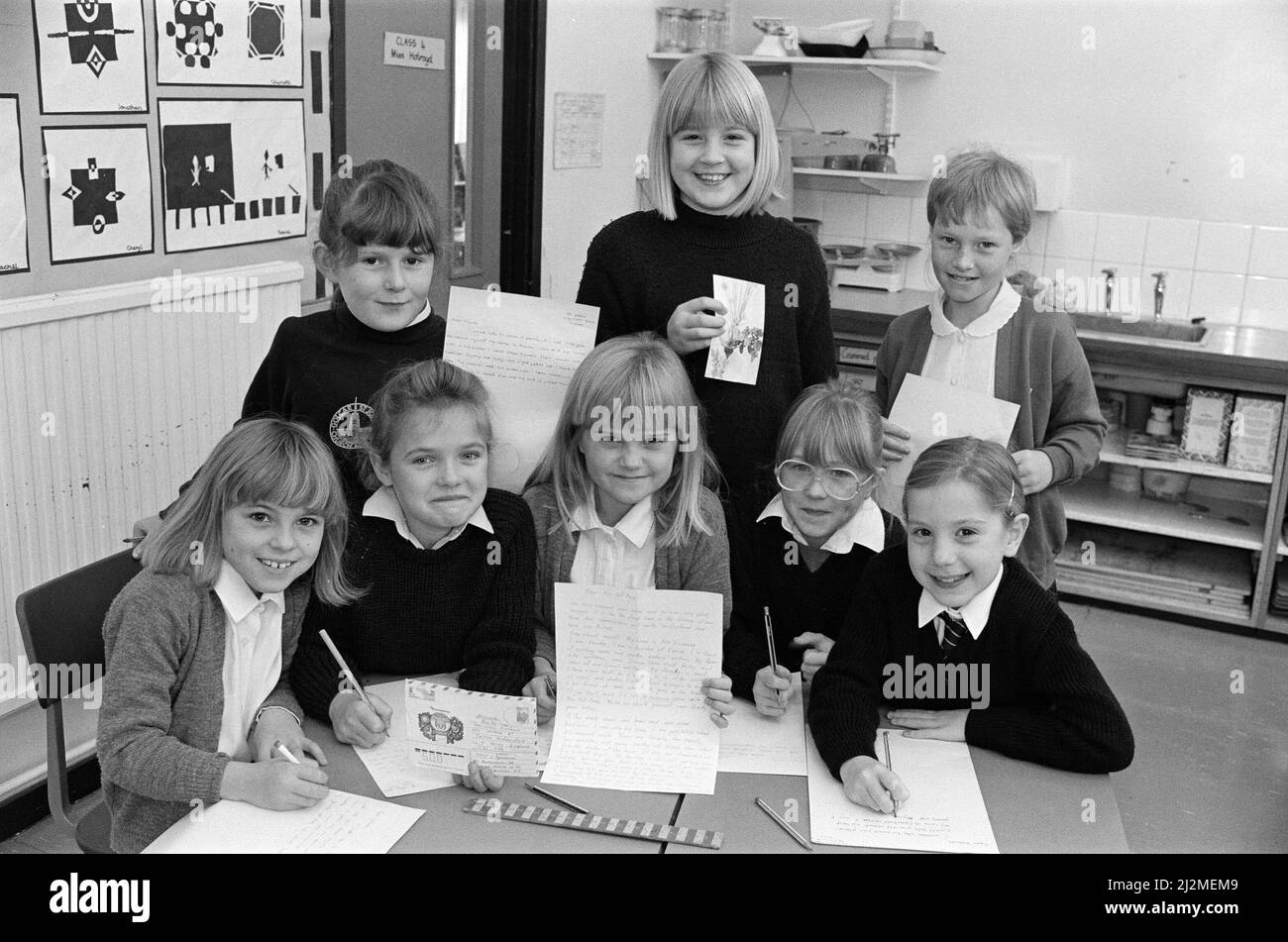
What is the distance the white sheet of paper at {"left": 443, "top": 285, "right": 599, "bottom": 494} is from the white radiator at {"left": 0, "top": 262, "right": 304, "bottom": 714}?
3.19ft

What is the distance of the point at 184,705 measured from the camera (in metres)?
1.50

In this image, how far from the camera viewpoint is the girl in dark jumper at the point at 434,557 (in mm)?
1670

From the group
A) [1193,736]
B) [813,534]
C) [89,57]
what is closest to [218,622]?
[813,534]

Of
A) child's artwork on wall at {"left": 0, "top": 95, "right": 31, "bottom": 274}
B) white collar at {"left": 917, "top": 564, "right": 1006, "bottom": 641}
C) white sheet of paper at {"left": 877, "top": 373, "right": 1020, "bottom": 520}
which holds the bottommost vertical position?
white collar at {"left": 917, "top": 564, "right": 1006, "bottom": 641}

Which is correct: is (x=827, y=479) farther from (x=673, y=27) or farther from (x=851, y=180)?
(x=673, y=27)

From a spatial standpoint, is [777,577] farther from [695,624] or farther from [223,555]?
[223,555]

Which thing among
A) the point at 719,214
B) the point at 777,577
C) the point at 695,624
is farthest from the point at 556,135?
the point at 695,624

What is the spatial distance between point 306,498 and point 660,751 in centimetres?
56

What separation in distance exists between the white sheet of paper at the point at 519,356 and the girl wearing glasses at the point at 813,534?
0.35 m

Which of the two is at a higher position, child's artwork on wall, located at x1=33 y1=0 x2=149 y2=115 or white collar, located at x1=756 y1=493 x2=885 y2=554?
child's artwork on wall, located at x1=33 y1=0 x2=149 y2=115

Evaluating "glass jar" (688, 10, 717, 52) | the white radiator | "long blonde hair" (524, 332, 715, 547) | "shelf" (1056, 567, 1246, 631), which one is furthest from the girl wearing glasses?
"glass jar" (688, 10, 717, 52)

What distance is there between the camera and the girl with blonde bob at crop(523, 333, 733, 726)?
175cm

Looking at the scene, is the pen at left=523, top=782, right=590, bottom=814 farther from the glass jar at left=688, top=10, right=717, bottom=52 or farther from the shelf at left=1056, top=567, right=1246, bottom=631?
the glass jar at left=688, top=10, right=717, bottom=52

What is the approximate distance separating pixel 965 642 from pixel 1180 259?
10.2ft
